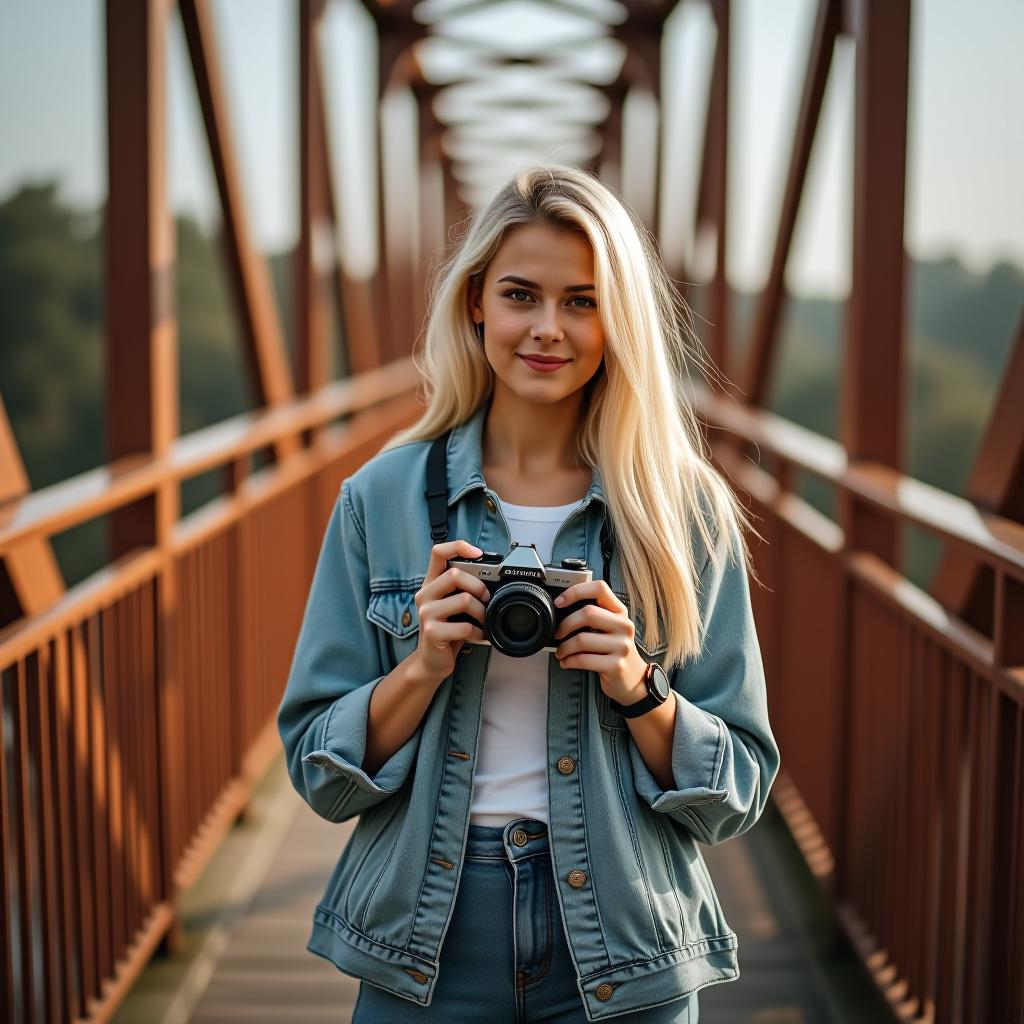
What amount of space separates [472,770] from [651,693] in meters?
0.20

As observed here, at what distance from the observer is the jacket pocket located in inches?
57.2

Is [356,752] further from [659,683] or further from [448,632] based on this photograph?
[659,683]

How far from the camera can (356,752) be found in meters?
1.42

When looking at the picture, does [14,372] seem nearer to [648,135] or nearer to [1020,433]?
[648,135]

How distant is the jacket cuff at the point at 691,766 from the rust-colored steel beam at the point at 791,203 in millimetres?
2251

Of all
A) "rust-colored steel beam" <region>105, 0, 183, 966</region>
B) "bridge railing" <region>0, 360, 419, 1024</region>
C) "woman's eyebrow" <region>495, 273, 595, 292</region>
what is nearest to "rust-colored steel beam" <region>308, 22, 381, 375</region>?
"bridge railing" <region>0, 360, 419, 1024</region>

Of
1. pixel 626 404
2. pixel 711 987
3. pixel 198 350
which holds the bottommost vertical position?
pixel 198 350

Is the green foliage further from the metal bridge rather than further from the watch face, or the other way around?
the watch face

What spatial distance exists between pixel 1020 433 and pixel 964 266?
5337 centimetres

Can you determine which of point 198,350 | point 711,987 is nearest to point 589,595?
point 711,987

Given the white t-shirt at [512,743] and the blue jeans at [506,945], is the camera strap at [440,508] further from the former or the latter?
the blue jeans at [506,945]

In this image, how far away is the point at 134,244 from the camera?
9.36 ft

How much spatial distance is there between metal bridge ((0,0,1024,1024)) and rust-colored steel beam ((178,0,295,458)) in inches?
0.5

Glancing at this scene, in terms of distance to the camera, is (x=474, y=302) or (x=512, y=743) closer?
(x=512, y=743)
